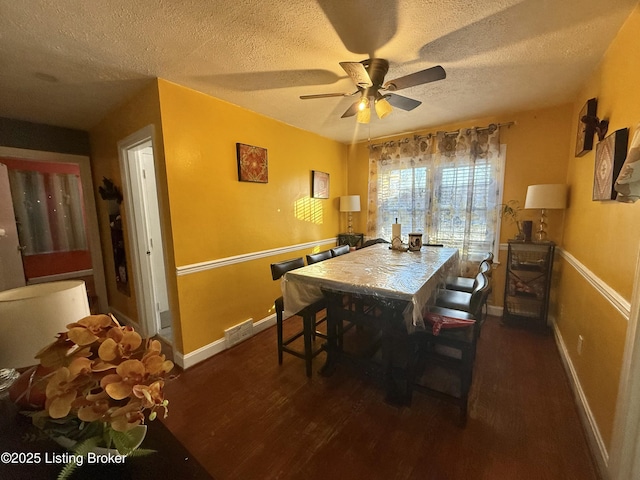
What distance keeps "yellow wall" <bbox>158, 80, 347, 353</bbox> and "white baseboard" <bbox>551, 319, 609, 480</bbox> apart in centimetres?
268

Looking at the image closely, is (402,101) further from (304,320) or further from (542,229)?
(542,229)

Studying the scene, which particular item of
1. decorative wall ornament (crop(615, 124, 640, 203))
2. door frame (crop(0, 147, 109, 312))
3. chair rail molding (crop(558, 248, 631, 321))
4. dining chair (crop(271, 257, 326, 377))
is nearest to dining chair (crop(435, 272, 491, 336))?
chair rail molding (crop(558, 248, 631, 321))

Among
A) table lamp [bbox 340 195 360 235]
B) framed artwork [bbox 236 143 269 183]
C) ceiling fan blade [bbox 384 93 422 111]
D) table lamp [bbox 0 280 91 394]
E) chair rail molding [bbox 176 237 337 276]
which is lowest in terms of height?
chair rail molding [bbox 176 237 337 276]

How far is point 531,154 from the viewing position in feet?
9.43

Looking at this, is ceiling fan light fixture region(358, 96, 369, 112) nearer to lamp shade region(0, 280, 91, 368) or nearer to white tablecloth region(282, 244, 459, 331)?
white tablecloth region(282, 244, 459, 331)

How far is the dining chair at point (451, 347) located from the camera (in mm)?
1571

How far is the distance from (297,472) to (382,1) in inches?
97.6

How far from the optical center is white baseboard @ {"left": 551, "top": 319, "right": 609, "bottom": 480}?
1.30m

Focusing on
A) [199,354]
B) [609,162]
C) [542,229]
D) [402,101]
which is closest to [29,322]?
[199,354]

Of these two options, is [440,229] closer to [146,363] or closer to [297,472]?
[297,472]

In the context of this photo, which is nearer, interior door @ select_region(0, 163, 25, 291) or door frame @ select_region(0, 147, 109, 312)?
door frame @ select_region(0, 147, 109, 312)

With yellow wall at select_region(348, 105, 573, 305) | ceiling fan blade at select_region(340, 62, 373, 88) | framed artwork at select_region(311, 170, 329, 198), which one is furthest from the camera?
framed artwork at select_region(311, 170, 329, 198)

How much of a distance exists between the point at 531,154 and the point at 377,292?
2741mm

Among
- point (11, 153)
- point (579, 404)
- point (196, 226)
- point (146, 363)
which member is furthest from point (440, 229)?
point (11, 153)
